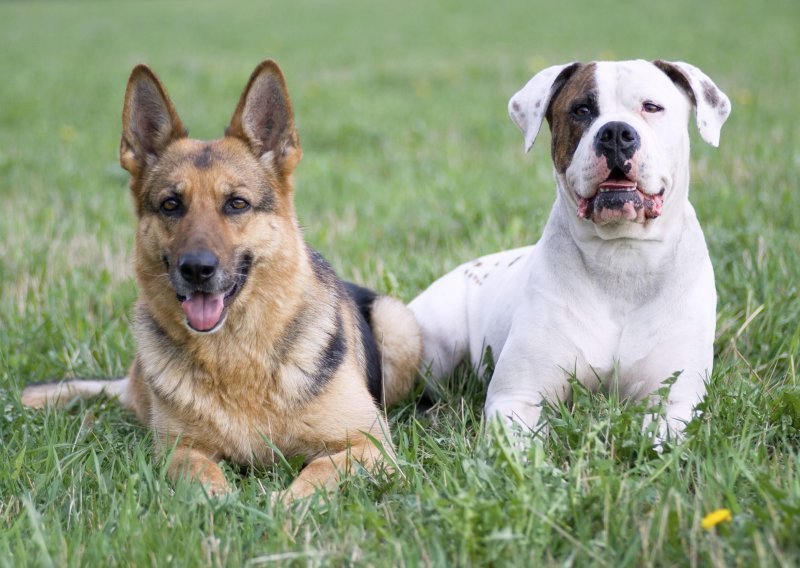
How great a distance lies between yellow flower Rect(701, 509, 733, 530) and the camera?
2.61 meters

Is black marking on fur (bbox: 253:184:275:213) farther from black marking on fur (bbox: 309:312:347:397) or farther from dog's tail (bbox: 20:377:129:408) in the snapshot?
dog's tail (bbox: 20:377:129:408)

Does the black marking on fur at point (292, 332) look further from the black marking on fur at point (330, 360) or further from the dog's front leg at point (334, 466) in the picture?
the dog's front leg at point (334, 466)

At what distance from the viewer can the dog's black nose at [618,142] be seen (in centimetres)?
357

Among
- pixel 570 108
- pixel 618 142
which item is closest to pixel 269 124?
pixel 570 108

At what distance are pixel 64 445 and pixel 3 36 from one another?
77.7 ft

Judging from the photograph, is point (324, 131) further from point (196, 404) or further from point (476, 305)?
point (196, 404)

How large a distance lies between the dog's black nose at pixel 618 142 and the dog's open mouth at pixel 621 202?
Result: 0.25 feet

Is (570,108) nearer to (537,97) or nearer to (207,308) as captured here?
(537,97)

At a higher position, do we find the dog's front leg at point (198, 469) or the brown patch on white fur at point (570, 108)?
the brown patch on white fur at point (570, 108)

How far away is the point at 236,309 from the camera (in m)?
3.79

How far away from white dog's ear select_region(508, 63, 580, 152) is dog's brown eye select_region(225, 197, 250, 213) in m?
1.30

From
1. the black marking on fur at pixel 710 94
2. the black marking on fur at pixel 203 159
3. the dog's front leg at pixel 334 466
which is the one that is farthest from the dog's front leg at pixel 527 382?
the black marking on fur at pixel 203 159

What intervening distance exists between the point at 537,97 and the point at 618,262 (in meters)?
0.86

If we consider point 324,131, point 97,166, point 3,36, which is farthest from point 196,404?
point 3,36
